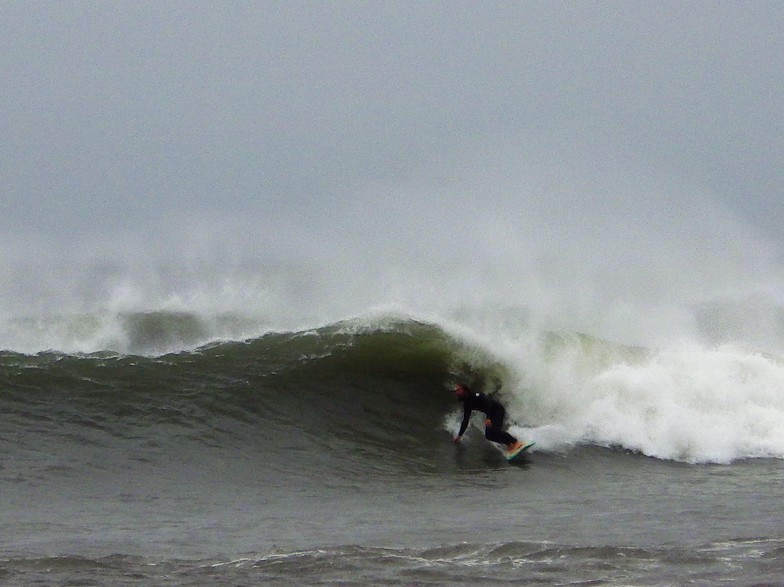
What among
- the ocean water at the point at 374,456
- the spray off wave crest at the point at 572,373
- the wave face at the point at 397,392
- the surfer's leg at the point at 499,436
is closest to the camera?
the ocean water at the point at 374,456

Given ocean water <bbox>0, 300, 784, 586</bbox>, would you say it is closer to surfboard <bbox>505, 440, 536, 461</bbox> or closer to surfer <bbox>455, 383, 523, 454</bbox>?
surfboard <bbox>505, 440, 536, 461</bbox>

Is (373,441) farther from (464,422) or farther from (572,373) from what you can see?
(572,373)

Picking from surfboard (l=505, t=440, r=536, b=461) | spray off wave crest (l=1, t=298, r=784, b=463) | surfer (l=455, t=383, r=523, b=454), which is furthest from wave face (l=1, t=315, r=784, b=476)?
surfer (l=455, t=383, r=523, b=454)

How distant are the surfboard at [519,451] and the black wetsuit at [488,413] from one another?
21cm

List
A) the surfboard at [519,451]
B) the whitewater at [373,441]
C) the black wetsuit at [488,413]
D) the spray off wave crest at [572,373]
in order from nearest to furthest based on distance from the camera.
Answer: the whitewater at [373,441]
the surfboard at [519,451]
the black wetsuit at [488,413]
the spray off wave crest at [572,373]

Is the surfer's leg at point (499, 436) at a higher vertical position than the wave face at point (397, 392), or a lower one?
lower

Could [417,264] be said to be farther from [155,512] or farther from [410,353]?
[155,512]

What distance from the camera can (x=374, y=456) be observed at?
12.1 metres

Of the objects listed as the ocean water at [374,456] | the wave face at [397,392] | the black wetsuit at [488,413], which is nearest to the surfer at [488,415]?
the black wetsuit at [488,413]

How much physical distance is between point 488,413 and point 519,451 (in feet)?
2.30

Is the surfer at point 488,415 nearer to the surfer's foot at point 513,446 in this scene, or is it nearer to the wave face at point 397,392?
the surfer's foot at point 513,446

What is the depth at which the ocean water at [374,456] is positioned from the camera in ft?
25.6

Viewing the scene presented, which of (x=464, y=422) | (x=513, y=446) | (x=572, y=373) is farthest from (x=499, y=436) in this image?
(x=572, y=373)

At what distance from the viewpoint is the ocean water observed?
25.6 feet
